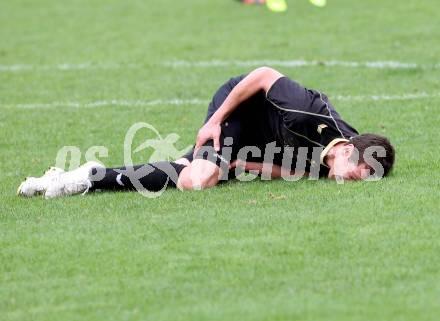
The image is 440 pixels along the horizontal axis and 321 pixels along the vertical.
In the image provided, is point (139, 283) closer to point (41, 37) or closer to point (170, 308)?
point (170, 308)

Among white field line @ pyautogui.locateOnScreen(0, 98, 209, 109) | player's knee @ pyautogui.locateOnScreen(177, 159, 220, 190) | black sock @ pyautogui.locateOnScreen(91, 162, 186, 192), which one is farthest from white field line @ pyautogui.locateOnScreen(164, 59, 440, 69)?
black sock @ pyautogui.locateOnScreen(91, 162, 186, 192)

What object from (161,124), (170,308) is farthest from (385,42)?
(170,308)

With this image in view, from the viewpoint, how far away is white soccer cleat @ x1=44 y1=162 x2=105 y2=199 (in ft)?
27.7

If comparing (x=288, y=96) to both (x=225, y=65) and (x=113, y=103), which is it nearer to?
(x=113, y=103)

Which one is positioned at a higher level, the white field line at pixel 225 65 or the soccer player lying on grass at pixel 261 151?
the soccer player lying on grass at pixel 261 151

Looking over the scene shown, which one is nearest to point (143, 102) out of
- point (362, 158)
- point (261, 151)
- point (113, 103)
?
point (113, 103)

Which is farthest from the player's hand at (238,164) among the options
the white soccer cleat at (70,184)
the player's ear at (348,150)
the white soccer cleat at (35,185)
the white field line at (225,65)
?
the white field line at (225,65)

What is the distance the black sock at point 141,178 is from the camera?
8.52 metres

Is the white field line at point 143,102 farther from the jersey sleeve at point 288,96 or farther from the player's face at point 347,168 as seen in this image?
the player's face at point 347,168

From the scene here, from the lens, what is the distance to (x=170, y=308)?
5.93m

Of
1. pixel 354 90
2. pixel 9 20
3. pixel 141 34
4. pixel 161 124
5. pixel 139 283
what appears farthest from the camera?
pixel 9 20

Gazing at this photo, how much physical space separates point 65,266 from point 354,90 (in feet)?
21.5

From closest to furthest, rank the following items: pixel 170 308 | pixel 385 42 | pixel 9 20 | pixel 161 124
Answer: pixel 170 308
pixel 161 124
pixel 385 42
pixel 9 20

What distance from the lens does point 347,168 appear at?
27.6 ft
